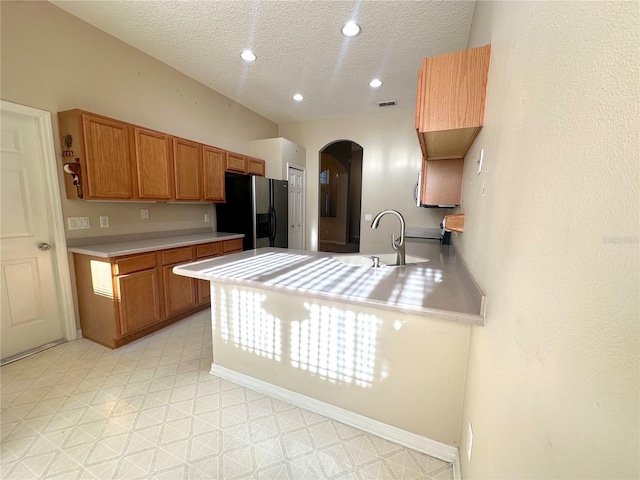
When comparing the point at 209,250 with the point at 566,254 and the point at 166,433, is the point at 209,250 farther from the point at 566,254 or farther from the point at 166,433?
the point at 566,254

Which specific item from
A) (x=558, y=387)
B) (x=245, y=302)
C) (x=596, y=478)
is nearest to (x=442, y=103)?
(x=558, y=387)

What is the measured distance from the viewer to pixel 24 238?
7.45 ft

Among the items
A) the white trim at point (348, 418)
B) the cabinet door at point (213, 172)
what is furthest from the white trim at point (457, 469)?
the cabinet door at point (213, 172)

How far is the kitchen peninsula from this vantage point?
1304mm

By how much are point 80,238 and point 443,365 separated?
3206 mm

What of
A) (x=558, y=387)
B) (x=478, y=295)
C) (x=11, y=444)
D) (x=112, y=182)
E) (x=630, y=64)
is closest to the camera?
(x=630, y=64)

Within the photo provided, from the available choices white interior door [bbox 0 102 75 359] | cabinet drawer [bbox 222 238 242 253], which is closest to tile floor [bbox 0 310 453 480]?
white interior door [bbox 0 102 75 359]

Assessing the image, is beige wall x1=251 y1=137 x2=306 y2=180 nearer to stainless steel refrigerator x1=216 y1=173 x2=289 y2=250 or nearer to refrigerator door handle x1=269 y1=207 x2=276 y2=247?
stainless steel refrigerator x1=216 y1=173 x2=289 y2=250

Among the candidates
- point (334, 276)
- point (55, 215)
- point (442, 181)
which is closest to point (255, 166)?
point (55, 215)

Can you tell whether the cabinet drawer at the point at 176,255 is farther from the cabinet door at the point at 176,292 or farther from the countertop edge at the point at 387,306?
the countertop edge at the point at 387,306

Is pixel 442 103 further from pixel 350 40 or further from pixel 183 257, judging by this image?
pixel 183 257

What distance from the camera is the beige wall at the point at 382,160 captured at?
172 inches

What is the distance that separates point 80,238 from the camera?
8.31 ft

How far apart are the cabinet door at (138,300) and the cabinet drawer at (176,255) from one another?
160mm
